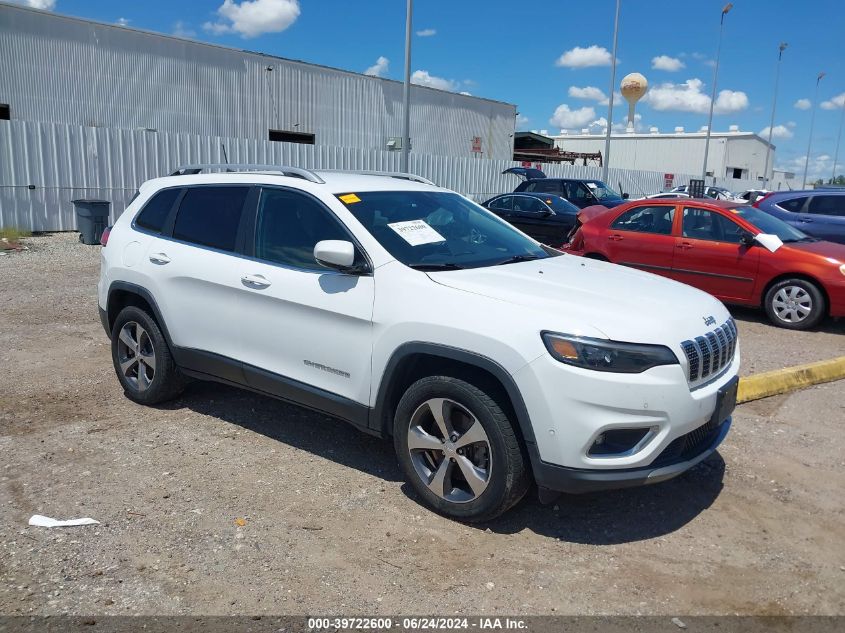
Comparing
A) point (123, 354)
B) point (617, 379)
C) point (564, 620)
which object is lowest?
point (564, 620)

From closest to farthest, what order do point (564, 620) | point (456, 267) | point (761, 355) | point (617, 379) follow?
point (564, 620) → point (617, 379) → point (456, 267) → point (761, 355)

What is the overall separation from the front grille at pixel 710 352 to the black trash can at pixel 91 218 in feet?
42.4

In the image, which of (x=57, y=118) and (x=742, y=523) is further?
(x=57, y=118)

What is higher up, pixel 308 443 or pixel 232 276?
pixel 232 276

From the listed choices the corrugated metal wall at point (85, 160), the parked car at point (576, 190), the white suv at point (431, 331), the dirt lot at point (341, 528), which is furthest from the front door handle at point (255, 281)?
the parked car at point (576, 190)

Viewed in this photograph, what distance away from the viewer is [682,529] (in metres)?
3.63

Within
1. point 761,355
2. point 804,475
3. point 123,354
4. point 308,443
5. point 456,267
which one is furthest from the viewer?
point 761,355

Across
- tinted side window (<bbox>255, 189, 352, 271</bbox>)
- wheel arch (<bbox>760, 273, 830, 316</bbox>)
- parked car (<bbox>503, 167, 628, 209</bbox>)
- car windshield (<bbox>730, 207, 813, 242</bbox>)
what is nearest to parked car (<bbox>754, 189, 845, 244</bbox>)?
car windshield (<bbox>730, 207, 813, 242</bbox>)

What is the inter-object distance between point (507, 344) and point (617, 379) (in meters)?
0.51

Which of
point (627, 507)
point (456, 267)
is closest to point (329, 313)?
point (456, 267)

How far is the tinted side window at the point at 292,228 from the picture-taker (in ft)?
13.5

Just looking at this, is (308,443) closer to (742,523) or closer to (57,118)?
(742,523)

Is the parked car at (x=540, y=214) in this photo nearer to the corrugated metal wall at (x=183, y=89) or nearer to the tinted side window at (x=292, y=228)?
the tinted side window at (x=292, y=228)

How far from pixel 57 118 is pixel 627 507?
73.4ft
